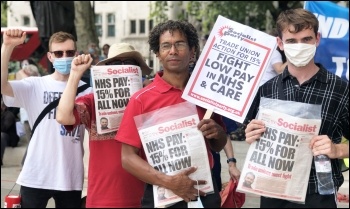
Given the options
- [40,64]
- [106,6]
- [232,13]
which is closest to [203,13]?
[232,13]

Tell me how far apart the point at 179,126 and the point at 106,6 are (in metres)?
48.1

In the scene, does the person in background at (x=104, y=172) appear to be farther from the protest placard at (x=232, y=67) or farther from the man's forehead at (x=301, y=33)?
the man's forehead at (x=301, y=33)

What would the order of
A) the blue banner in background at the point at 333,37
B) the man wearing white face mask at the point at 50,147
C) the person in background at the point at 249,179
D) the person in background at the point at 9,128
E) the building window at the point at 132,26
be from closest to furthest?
the person in background at the point at 249,179, the man wearing white face mask at the point at 50,147, the blue banner in background at the point at 333,37, the person in background at the point at 9,128, the building window at the point at 132,26

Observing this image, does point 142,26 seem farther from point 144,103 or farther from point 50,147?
point 144,103

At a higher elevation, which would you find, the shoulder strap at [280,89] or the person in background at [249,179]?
the shoulder strap at [280,89]

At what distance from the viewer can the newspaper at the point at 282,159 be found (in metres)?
3.50

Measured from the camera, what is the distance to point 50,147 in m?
4.79

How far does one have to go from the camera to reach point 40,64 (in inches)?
647

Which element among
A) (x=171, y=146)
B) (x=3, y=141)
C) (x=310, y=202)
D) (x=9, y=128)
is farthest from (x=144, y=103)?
(x=9, y=128)

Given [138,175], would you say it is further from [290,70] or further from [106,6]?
[106,6]

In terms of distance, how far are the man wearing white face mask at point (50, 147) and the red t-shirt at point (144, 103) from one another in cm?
135

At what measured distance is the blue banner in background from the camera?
9.34 metres

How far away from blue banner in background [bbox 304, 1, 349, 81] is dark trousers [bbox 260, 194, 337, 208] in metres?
5.81

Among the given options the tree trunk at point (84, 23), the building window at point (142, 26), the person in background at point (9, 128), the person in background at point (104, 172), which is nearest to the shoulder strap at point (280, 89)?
the person in background at point (104, 172)
